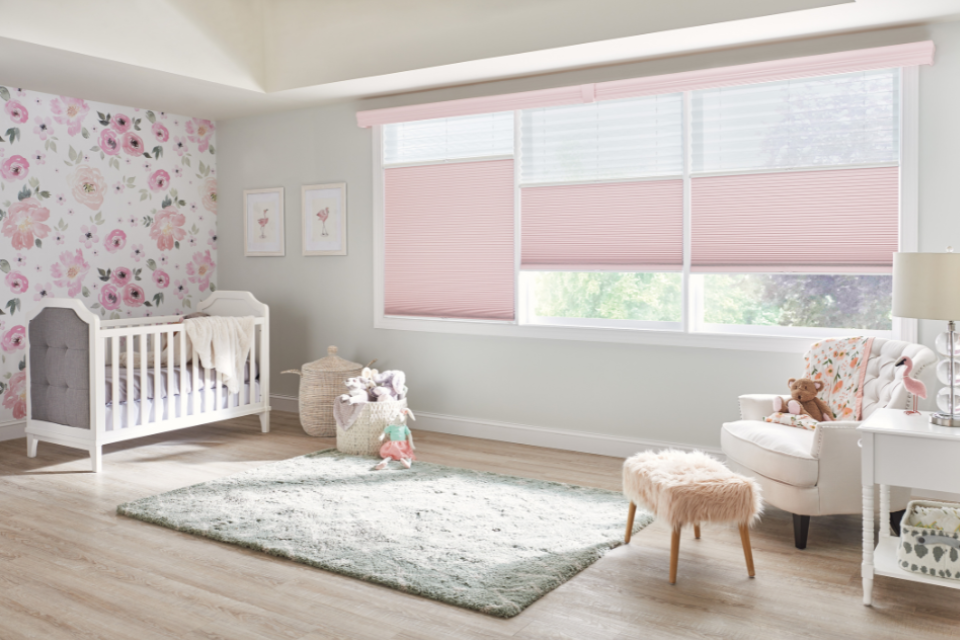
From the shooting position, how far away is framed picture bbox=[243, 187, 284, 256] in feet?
17.2

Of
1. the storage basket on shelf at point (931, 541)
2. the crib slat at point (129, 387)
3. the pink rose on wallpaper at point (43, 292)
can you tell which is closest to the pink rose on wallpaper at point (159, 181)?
the pink rose on wallpaper at point (43, 292)

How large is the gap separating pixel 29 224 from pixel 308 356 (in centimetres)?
183

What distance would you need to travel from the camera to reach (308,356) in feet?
17.0

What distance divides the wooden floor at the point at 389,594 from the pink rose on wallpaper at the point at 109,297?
1.98 m

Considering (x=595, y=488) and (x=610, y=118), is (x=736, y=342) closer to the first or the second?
(x=595, y=488)

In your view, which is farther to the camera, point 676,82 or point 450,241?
point 450,241

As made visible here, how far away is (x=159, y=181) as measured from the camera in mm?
5180

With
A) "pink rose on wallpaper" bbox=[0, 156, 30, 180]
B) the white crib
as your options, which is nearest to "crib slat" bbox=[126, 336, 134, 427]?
the white crib

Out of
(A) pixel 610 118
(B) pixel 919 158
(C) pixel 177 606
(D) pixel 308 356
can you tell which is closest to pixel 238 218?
(D) pixel 308 356

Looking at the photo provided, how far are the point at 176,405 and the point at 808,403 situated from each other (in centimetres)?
317

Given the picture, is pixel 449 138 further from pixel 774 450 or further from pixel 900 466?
pixel 900 466

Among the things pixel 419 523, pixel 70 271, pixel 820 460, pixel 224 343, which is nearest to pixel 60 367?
pixel 224 343

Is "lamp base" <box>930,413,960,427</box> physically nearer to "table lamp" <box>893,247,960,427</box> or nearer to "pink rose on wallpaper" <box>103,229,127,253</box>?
"table lamp" <box>893,247,960,427</box>

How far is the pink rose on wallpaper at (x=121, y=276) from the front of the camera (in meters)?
4.95
